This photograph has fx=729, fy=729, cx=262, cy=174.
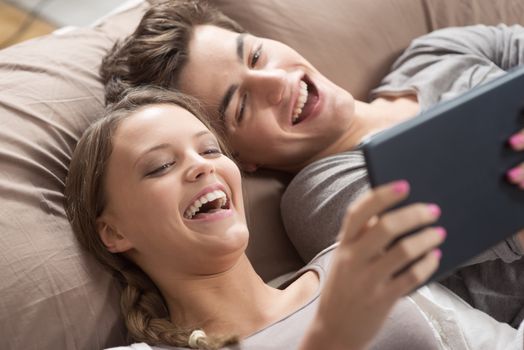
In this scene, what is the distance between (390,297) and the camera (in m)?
0.76

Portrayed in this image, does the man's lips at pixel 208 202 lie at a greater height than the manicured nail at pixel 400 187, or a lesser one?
lesser

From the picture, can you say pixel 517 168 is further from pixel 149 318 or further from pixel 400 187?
pixel 149 318

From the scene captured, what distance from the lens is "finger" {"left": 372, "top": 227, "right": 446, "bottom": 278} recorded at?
29.1 inches

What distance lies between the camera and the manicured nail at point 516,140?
0.84m

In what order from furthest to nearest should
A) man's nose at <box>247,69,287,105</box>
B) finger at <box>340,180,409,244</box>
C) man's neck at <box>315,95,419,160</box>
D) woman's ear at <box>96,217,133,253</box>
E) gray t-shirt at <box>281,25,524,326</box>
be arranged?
man's neck at <box>315,95,419,160</box>
man's nose at <box>247,69,287,105</box>
gray t-shirt at <box>281,25,524,326</box>
woman's ear at <box>96,217,133,253</box>
finger at <box>340,180,409,244</box>

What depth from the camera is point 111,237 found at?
1257 mm

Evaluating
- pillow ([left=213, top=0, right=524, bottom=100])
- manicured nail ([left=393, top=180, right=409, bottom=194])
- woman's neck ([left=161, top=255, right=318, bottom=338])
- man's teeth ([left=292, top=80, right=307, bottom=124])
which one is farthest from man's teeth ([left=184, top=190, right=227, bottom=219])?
pillow ([left=213, top=0, right=524, bottom=100])

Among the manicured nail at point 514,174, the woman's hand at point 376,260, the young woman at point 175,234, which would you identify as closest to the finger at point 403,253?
the woman's hand at point 376,260

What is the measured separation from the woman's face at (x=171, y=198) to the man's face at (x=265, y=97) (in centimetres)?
22

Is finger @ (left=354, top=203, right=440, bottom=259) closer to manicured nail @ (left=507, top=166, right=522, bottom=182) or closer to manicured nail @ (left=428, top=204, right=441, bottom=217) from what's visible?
manicured nail @ (left=428, top=204, right=441, bottom=217)

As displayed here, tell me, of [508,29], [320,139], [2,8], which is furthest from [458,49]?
[2,8]

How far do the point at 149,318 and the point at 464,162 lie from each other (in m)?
0.64

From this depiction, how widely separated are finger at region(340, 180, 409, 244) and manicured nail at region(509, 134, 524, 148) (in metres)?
0.18

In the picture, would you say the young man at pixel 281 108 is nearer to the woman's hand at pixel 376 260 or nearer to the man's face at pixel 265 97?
the man's face at pixel 265 97
